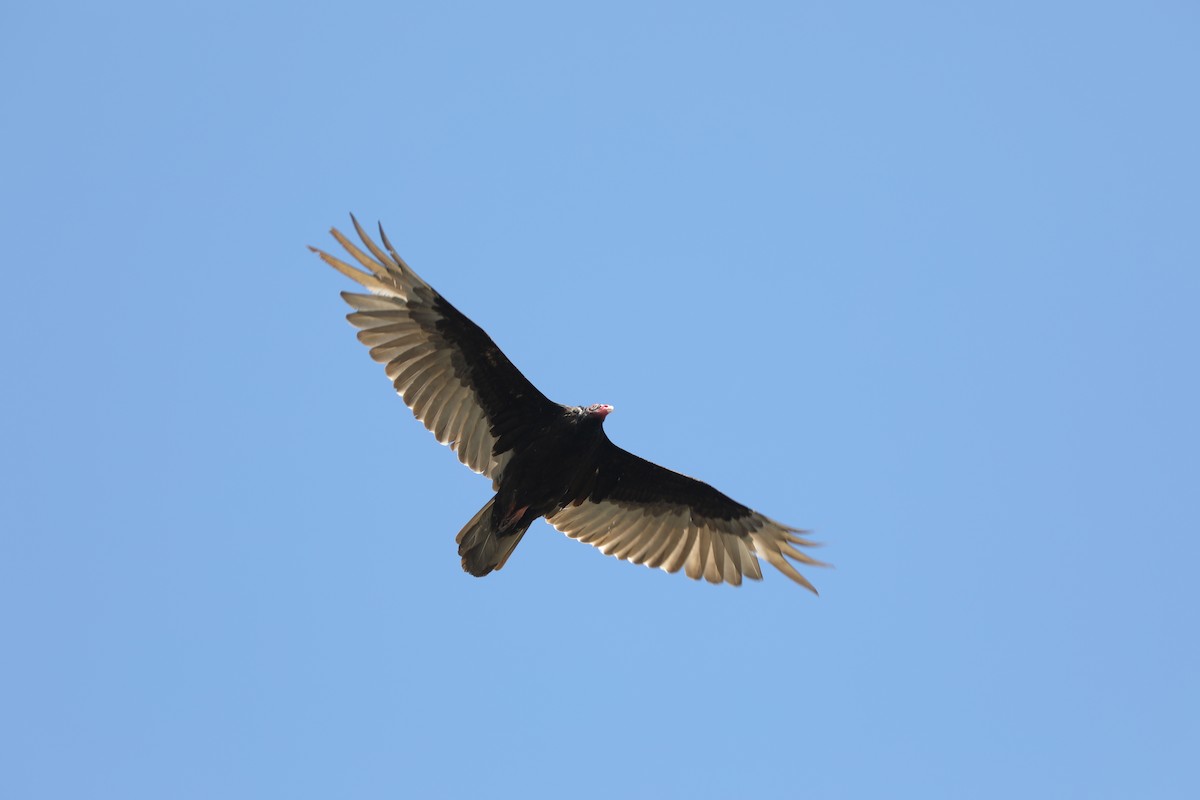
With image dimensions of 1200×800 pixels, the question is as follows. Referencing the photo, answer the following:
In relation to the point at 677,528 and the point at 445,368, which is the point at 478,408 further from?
the point at 677,528

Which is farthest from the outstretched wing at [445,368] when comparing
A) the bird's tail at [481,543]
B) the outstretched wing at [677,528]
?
the outstretched wing at [677,528]

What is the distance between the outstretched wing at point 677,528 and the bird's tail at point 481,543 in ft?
3.99

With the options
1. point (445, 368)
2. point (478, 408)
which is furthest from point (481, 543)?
point (445, 368)

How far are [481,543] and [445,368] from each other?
5.81 feet

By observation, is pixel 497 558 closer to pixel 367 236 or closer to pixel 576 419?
pixel 576 419

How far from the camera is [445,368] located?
42.2 feet

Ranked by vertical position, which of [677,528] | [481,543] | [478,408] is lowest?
[481,543]

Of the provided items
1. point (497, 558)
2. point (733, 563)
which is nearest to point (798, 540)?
point (733, 563)

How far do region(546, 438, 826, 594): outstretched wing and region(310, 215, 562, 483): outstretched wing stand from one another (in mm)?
1321

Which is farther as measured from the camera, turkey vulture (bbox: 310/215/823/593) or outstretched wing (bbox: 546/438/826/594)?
outstretched wing (bbox: 546/438/826/594)

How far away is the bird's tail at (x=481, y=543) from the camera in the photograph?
12.5 metres

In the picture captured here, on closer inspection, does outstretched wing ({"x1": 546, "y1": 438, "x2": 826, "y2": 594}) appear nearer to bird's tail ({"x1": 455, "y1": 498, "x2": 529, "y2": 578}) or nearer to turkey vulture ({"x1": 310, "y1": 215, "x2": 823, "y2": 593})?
turkey vulture ({"x1": 310, "y1": 215, "x2": 823, "y2": 593})

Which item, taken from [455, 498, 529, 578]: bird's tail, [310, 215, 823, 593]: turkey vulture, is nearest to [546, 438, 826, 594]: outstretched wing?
[310, 215, 823, 593]: turkey vulture

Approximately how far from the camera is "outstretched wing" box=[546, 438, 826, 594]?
13828mm
